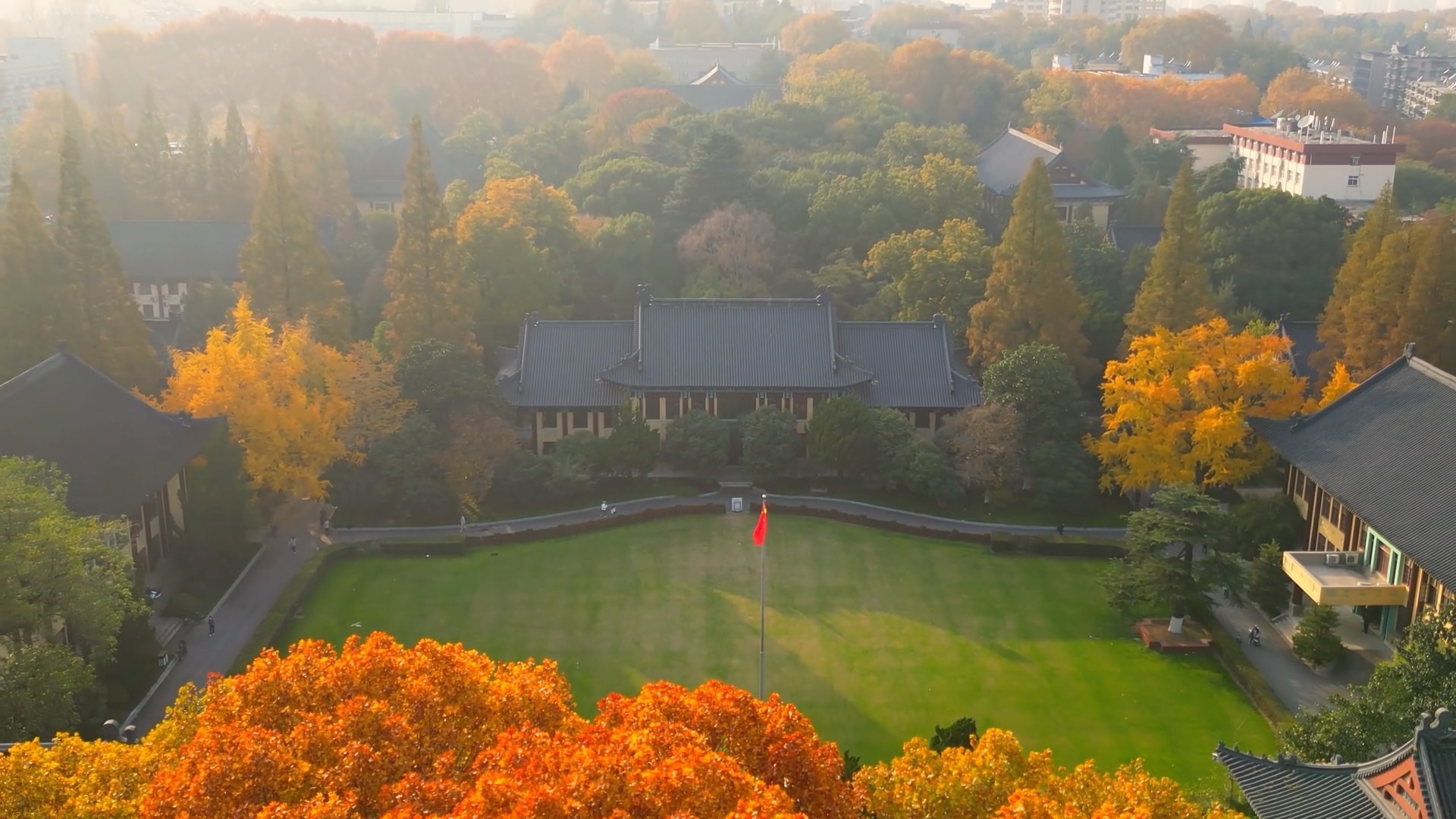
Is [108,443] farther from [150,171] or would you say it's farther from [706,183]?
[150,171]

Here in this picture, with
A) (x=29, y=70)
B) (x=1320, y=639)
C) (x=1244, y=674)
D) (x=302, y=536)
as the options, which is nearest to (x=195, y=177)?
(x=302, y=536)

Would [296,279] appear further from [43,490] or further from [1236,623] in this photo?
[1236,623]

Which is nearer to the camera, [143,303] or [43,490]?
[43,490]

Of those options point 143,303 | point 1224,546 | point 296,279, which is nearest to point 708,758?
point 1224,546

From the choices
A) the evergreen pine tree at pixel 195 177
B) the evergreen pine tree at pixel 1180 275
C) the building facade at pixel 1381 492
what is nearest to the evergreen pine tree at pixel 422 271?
the evergreen pine tree at pixel 195 177

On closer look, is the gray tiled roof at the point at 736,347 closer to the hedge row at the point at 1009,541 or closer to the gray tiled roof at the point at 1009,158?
the hedge row at the point at 1009,541

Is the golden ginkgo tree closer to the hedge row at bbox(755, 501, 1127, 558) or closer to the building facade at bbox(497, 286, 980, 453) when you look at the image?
the building facade at bbox(497, 286, 980, 453)
